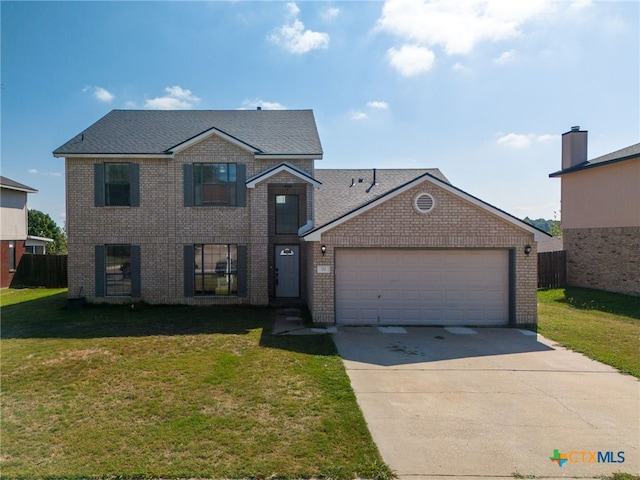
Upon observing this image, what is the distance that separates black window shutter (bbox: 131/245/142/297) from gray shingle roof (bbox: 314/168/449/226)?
6.91 metres

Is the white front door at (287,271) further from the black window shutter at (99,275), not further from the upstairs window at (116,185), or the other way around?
the black window shutter at (99,275)

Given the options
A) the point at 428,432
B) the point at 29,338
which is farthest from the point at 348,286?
the point at 29,338

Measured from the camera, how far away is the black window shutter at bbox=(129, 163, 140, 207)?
46.3ft

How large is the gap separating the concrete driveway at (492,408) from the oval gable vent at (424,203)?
383cm

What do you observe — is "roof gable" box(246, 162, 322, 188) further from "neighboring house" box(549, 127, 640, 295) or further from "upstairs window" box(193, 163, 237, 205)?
A: "neighboring house" box(549, 127, 640, 295)

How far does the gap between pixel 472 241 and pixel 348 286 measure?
153 inches

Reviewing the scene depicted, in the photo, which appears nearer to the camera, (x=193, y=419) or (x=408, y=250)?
(x=193, y=419)

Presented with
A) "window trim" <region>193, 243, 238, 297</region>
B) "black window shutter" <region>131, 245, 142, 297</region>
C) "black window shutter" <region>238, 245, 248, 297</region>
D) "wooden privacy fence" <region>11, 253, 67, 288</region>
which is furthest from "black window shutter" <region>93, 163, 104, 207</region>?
"wooden privacy fence" <region>11, 253, 67, 288</region>

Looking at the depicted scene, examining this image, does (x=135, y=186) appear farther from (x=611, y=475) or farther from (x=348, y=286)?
(x=611, y=475)

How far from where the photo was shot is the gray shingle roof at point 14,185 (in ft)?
68.8

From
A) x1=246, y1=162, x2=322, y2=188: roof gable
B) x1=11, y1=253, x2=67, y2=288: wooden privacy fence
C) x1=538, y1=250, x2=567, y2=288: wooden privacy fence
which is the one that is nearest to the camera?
x1=246, y1=162, x2=322, y2=188: roof gable

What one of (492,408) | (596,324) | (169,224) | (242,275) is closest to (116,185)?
(169,224)

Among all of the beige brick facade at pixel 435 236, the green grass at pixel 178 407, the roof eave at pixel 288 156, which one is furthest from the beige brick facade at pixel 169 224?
the green grass at pixel 178 407

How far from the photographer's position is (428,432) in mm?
5078
